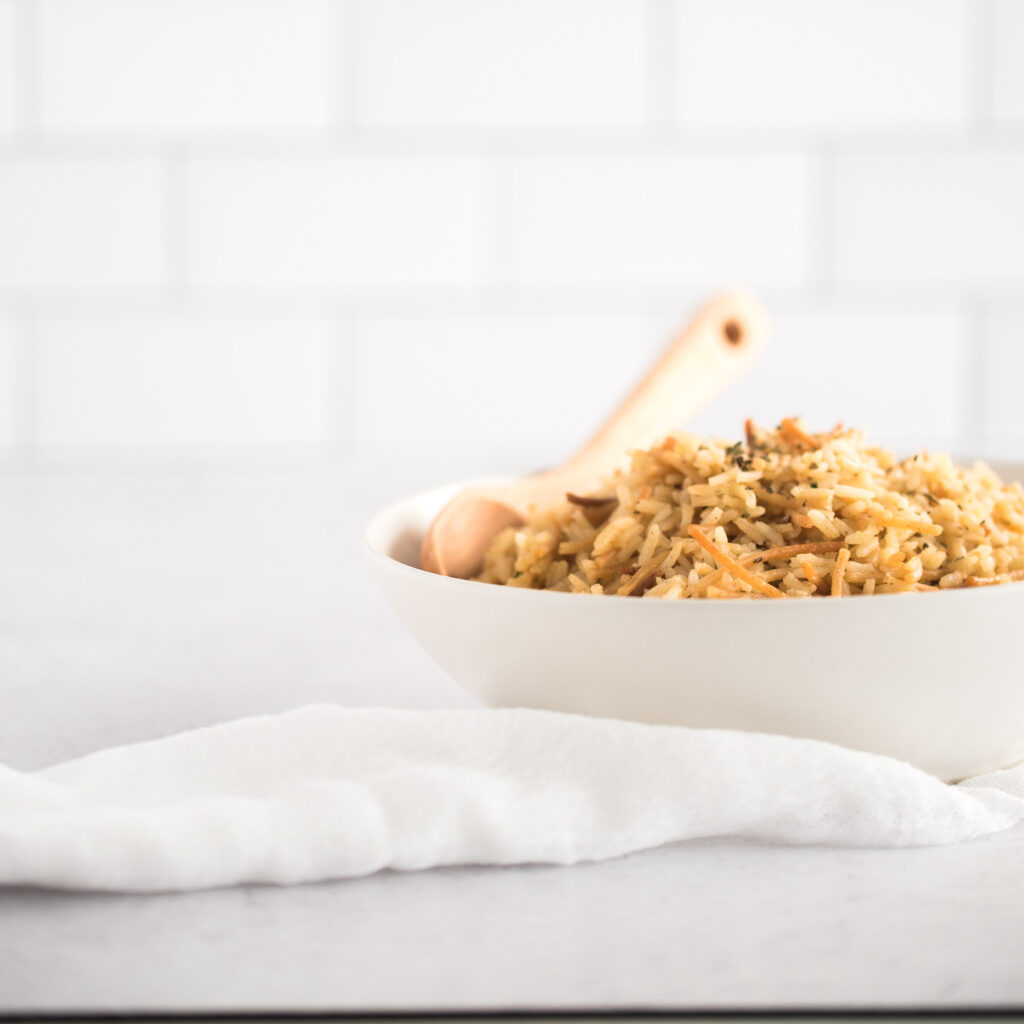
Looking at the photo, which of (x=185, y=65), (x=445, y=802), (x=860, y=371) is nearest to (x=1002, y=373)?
(x=860, y=371)

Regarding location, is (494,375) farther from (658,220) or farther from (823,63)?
(823,63)

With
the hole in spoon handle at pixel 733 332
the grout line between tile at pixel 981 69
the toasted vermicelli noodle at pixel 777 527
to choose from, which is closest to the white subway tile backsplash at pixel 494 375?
the grout line between tile at pixel 981 69

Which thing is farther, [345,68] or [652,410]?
[345,68]

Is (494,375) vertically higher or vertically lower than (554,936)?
higher

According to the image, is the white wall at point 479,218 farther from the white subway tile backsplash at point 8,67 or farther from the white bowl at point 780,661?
the white bowl at point 780,661

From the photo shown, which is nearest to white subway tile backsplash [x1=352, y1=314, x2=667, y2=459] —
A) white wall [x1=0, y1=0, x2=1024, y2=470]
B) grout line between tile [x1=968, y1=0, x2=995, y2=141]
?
white wall [x1=0, y1=0, x2=1024, y2=470]

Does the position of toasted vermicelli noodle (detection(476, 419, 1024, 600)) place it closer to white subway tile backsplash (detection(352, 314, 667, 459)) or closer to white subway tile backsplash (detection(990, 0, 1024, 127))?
white subway tile backsplash (detection(352, 314, 667, 459))

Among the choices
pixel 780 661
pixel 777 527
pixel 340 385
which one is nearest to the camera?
pixel 780 661
